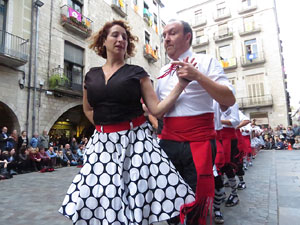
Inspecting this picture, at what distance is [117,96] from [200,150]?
2.27ft

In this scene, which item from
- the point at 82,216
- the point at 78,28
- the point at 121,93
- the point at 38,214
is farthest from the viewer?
the point at 78,28

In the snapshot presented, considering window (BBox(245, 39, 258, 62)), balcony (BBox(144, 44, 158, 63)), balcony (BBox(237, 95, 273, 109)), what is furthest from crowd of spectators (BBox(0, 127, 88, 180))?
window (BBox(245, 39, 258, 62))

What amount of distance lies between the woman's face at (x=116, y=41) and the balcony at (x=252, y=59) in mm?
23948

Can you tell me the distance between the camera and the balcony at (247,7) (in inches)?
920

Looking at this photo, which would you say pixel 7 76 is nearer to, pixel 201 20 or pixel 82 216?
pixel 82 216

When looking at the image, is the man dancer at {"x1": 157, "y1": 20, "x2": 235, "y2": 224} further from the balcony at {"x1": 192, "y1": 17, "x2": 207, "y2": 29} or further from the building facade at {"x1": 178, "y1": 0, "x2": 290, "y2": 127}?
the balcony at {"x1": 192, "y1": 17, "x2": 207, "y2": 29}

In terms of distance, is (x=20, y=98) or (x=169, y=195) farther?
(x=20, y=98)

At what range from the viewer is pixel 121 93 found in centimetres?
153

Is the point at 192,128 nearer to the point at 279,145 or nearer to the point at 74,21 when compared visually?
the point at 74,21

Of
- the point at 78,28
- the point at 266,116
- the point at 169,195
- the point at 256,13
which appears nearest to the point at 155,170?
Result: the point at 169,195

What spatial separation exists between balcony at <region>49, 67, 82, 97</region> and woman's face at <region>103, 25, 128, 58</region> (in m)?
9.94

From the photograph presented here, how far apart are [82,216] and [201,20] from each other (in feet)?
93.0

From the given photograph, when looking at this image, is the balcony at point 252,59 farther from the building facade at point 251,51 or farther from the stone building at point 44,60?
the stone building at point 44,60

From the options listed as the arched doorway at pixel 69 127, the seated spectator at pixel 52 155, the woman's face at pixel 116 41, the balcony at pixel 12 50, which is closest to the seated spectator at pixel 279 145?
the arched doorway at pixel 69 127
